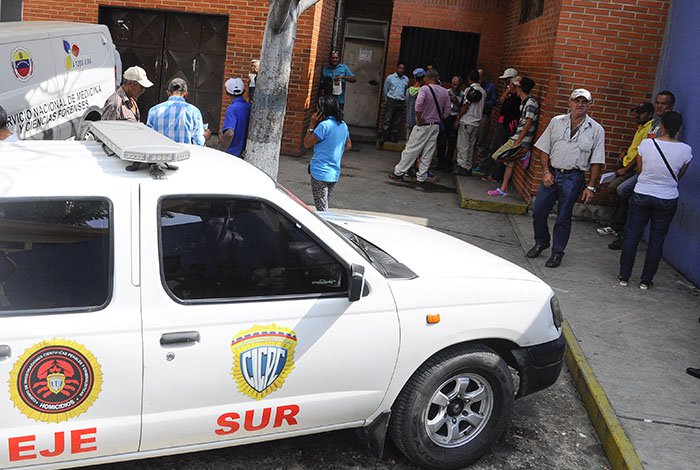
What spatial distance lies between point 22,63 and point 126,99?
158 centimetres

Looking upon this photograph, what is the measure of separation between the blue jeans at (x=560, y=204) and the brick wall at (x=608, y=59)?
7.81 ft

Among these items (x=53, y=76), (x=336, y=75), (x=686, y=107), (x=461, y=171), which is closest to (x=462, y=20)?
(x=336, y=75)

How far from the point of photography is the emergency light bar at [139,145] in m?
3.37

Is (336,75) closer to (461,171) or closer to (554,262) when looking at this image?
(461,171)

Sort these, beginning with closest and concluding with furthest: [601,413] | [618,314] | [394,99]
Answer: [601,413] < [618,314] < [394,99]

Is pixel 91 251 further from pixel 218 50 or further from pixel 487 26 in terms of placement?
pixel 487 26

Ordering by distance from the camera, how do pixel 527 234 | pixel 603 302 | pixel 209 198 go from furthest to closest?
pixel 527 234 < pixel 603 302 < pixel 209 198

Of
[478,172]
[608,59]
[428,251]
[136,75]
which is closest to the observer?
[428,251]

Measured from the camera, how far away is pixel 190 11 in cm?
1341

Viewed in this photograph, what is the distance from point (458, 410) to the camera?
4152 mm

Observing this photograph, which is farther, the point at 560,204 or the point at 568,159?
the point at 560,204

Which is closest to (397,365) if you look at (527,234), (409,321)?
(409,321)

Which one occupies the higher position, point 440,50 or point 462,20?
point 462,20

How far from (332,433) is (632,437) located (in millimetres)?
1874
